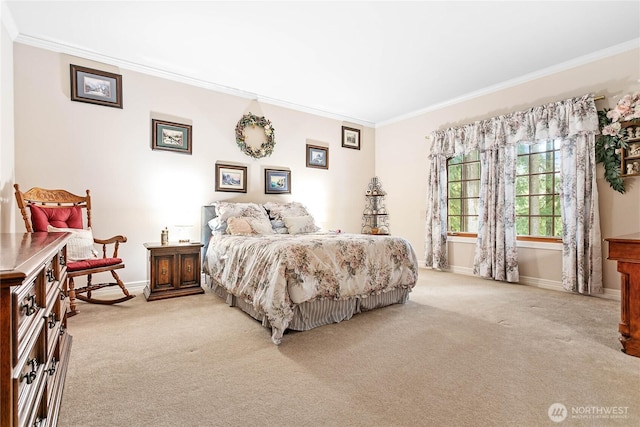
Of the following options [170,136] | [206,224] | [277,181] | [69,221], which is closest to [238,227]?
[206,224]

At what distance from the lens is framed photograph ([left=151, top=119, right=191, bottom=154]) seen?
3960 mm

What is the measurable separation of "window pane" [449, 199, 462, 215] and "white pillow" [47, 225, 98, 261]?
15.7 ft

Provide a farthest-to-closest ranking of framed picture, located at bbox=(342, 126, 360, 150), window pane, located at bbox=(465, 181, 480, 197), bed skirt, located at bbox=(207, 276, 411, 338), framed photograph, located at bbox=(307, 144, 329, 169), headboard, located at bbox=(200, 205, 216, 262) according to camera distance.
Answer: framed picture, located at bbox=(342, 126, 360, 150), framed photograph, located at bbox=(307, 144, 329, 169), window pane, located at bbox=(465, 181, 480, 197), headboard, located at bbox=(200, 205, 216, 262), bed skirt, located at bbox=(207, 276, 411, 338)

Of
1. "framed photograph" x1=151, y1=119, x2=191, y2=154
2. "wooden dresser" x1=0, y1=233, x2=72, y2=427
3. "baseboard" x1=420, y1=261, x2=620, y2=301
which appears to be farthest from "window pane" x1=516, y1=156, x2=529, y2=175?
"wooden dresser" x1=0, y1=233, x2=72, y2=427

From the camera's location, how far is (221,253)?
11.5 feet

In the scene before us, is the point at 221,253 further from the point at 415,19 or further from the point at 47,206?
the point at 415,19

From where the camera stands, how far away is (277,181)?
4980 millimetres

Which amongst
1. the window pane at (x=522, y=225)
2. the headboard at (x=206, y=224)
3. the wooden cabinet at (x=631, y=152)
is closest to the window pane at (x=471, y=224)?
the window pane at (x=522, y=225)

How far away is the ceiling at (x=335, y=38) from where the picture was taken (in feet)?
9.18

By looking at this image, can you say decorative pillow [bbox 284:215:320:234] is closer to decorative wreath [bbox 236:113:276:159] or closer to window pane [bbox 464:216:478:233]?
decorative wreath [bbox 236:113:276:159]

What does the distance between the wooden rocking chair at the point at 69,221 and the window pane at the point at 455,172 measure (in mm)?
4604

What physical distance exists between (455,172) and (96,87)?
496cm

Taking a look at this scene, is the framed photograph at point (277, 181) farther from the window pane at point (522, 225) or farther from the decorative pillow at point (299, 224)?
the window pane at point (522, 225)

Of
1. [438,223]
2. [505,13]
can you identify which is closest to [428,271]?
[438,223]
